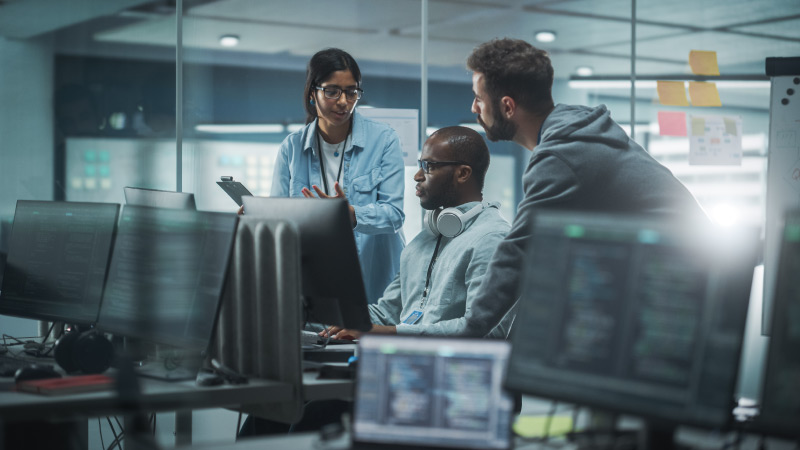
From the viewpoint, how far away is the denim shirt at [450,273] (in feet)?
7.70

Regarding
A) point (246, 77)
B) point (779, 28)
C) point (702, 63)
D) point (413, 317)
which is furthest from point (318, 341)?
point (779, 28)

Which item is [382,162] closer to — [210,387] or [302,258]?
[302,258]

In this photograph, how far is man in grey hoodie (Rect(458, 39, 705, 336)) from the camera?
198cm

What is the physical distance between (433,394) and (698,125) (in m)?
3.51

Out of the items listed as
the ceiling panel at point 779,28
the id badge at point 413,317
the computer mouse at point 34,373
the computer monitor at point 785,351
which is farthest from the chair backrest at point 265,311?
the ceiling panel at point 779,28

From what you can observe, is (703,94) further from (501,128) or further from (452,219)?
(501,128)

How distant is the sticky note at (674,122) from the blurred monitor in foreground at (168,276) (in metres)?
3.14

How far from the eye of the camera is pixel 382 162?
3201mm

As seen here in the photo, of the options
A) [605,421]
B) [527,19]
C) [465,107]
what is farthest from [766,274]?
[605,421]

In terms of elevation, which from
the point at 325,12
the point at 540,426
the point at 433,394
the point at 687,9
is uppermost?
the point at 687,9

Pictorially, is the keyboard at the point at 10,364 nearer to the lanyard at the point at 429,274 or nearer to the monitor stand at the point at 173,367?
the monitor stand at the point at 173,367

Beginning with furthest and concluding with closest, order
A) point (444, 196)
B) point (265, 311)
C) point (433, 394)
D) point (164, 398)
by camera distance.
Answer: point (444, 196) < point (265, 311) < point (164, 398) < point (433, 394)

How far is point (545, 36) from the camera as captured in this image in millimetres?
5363

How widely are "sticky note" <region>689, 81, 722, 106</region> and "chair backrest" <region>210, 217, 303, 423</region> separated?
10.3ft
